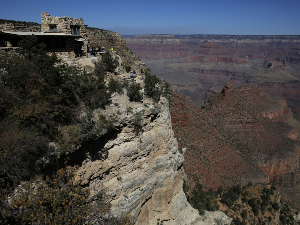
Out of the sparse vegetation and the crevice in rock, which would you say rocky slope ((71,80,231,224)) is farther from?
the sparse vegetation

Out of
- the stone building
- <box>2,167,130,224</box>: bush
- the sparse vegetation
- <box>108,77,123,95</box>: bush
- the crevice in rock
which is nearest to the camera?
<box>2,167,130,224</box>: bush

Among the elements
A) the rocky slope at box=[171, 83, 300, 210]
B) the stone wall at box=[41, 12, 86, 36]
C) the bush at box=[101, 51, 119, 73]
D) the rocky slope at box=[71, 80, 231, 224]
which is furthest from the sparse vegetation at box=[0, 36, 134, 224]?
the rocky slope at box=[171, 83, 300, 210]

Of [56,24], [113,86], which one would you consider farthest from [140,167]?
[56,24]

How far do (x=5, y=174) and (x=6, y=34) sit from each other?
33.6 ft

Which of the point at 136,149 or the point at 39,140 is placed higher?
the point at 39,140

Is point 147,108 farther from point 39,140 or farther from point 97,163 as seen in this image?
point 39,140

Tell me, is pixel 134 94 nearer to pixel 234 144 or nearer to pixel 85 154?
pixel 85 154

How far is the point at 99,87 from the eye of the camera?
14000mm

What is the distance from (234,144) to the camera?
4609 cm

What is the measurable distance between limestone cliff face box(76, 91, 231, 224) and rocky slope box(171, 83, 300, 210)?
602 inches

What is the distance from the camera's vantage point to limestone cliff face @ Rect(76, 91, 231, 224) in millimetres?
12539

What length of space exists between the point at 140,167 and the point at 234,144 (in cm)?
3642

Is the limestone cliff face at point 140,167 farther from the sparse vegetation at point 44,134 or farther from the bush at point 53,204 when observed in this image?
the bush at point 53,204

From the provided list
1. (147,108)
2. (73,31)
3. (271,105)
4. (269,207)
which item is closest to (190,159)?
(269,207)
